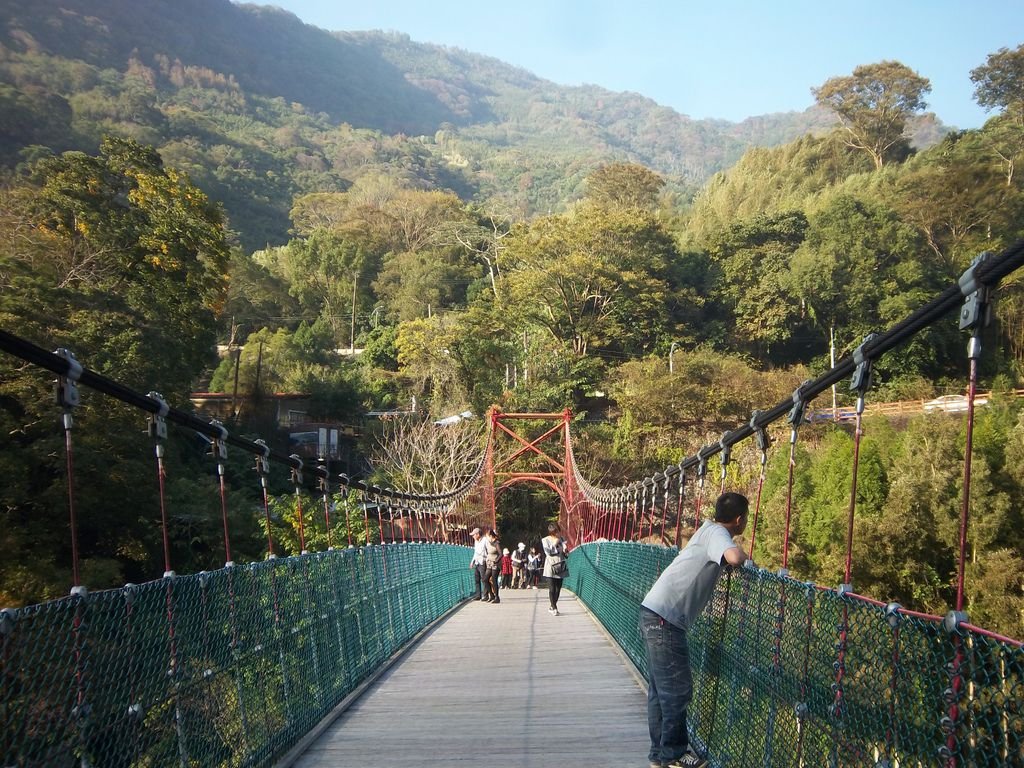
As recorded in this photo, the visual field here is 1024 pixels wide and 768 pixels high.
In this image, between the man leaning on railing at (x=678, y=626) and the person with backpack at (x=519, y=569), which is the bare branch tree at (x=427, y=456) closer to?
the person with backpack at (x=519, y=569)

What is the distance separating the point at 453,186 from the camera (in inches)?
3716

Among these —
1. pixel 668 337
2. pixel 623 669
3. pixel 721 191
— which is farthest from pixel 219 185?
pixel 623 669

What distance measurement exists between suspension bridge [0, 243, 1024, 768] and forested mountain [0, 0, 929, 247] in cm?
2932

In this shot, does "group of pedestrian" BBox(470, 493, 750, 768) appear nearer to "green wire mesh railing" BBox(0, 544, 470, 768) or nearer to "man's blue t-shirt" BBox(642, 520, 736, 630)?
"man's blue t-shirt" BBox(642, 520, 736, 630)

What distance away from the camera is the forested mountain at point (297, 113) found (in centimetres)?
5781

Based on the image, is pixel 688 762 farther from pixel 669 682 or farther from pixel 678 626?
pixel 678 626

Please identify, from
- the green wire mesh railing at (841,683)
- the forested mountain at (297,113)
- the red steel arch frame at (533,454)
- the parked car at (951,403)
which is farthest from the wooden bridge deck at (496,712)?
the forested mountain at (297,113)

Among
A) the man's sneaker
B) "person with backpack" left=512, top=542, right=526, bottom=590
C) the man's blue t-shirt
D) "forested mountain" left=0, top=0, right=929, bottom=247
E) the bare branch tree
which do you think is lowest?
"person with backpack" left=512, top=542, right=526, bottom=590

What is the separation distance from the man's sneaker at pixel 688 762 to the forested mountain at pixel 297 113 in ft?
101

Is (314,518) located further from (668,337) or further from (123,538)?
(668,337)

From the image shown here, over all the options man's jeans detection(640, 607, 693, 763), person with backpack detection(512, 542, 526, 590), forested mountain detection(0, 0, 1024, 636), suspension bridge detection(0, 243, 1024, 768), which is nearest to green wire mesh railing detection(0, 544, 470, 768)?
suspension bridge detection(0, 243, 1024, 768)

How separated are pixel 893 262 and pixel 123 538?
28456 mm

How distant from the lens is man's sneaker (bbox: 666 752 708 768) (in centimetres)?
317

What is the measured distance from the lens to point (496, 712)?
438 cm
